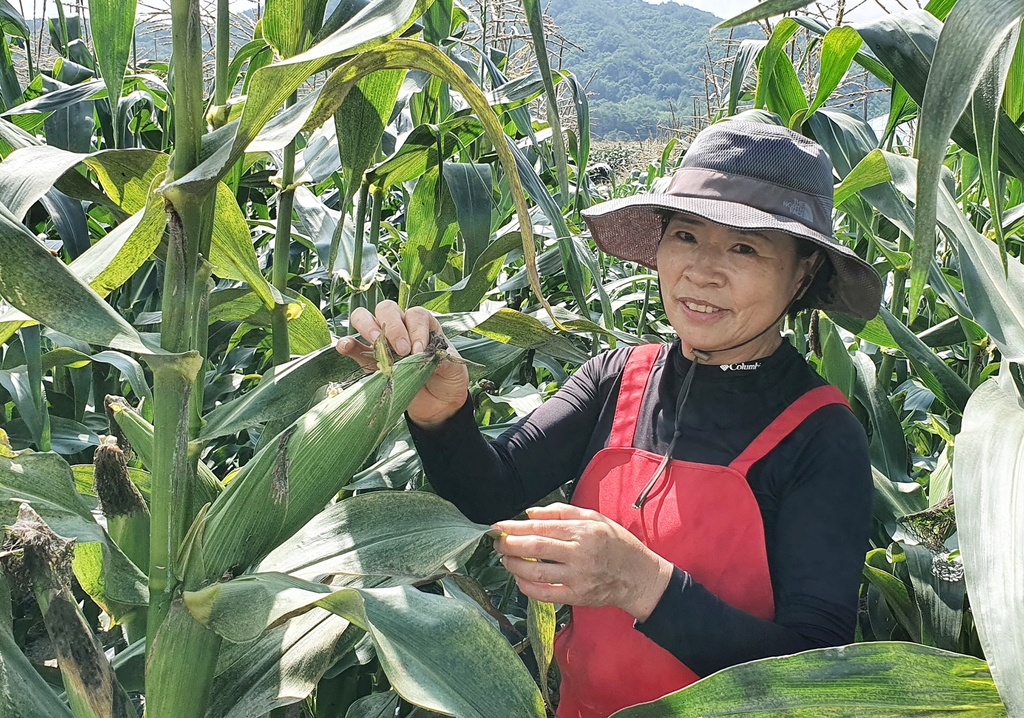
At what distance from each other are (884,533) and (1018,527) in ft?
3.44

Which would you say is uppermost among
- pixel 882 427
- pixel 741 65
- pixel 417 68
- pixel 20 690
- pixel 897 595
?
pixel 417 68

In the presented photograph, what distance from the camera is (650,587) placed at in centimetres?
105

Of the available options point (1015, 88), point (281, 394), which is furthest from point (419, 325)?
point (1015, 88)

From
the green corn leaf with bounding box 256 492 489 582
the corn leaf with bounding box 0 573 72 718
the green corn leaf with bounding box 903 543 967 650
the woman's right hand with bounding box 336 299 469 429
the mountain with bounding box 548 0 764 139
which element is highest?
the woman's right hand with bounding box 336 299 469 429

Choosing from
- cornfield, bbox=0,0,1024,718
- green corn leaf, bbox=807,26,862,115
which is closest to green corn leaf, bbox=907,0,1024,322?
cornfield, bbox=0,0,1024,718

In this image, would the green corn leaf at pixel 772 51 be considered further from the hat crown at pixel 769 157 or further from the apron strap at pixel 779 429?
the apron strap at pixel 779 429

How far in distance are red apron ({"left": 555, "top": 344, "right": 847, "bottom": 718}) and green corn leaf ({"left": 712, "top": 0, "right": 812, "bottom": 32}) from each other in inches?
25.8

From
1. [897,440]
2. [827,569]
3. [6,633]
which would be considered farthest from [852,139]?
[6,633]

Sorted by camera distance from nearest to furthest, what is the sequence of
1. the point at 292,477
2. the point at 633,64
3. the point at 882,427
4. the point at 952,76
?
1. the point at 952,76
2. the point at 292,477
3. the point at 882,427
4. the point at 633,64

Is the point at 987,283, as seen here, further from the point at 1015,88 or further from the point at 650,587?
the point at 650,587

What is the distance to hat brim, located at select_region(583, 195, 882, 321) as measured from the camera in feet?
3.85

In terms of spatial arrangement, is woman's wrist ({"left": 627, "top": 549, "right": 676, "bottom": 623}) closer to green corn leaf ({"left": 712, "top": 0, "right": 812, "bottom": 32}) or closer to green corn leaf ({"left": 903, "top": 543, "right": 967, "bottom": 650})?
green corn leaf ({"left": 903, "top": 543, "right": 967, "bottom": 650})

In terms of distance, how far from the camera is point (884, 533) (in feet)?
5.26

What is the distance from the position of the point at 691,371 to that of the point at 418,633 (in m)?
0.66
